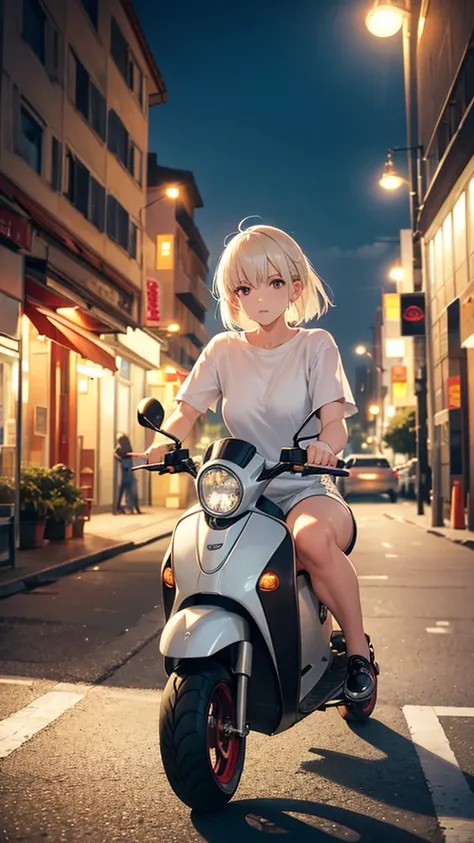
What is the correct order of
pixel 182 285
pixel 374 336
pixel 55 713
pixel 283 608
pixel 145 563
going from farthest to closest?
pixel 374 336
pixel 182 285
pixel 145 563
pixel 55 713
pixel 283 608

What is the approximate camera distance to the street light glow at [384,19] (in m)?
14.6

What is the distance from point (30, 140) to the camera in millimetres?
17125

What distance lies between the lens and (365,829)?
2.89 m

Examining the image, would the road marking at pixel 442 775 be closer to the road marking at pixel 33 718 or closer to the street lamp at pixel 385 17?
the road marking at pixel 33 718

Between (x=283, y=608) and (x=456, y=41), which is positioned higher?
(x=456, y=41)

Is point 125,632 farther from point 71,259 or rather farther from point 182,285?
point 182,285

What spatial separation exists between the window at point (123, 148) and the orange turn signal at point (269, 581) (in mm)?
21198

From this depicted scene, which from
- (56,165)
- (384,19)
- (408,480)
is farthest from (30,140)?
(408,480)

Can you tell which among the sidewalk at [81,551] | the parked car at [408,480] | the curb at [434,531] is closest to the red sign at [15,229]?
the sidewalk at [81,551]

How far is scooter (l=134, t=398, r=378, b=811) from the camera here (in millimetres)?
2898

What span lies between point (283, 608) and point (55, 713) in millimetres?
1668

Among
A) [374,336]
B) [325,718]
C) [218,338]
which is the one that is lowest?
[325,718]

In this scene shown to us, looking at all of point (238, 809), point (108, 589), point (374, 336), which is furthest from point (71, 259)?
point (374, 336)

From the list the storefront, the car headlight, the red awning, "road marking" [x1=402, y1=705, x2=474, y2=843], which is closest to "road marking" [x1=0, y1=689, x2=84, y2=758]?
the car headlight
